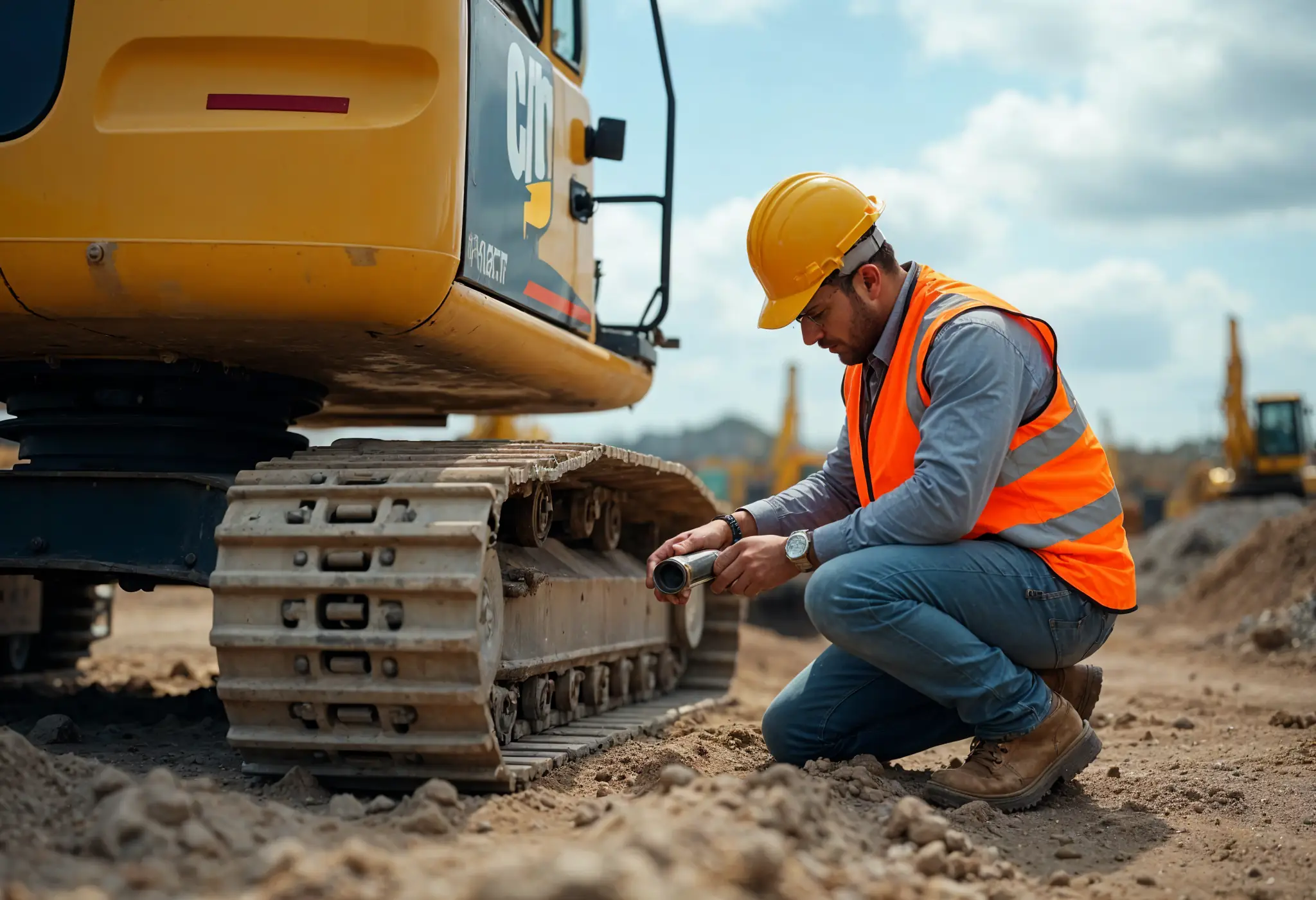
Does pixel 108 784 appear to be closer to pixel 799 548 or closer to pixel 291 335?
pixel 291 335

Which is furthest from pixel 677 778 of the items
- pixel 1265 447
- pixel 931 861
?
pixel 1265 447

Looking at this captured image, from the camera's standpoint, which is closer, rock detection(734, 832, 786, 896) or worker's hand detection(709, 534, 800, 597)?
rock detection(734, 832, 786, 896)

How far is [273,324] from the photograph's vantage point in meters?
3.94

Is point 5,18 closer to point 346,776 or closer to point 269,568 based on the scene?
point 269,568

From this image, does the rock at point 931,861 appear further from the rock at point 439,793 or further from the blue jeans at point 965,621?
the rock at point 439,793

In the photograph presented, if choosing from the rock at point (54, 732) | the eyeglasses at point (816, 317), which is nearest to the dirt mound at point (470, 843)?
the rock at point (54, 732)

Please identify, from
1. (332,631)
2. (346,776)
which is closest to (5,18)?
(332,631)

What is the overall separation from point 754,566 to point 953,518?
58cm

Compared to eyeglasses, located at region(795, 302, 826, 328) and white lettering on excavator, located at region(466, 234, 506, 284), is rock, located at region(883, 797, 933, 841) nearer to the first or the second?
eyeglasses, located at region(795, 302, 826, 328)

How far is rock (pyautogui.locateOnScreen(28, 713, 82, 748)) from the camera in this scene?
4.60m

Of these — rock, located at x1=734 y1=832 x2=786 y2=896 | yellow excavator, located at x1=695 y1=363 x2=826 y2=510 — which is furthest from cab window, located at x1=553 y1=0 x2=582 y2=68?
yellow excavator, located at x1=695 y1=363 x2=826 y2=510

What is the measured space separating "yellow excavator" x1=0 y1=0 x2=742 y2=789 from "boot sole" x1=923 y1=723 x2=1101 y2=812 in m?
1.16

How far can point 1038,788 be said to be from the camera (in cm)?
394

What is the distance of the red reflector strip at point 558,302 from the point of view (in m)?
4.64
